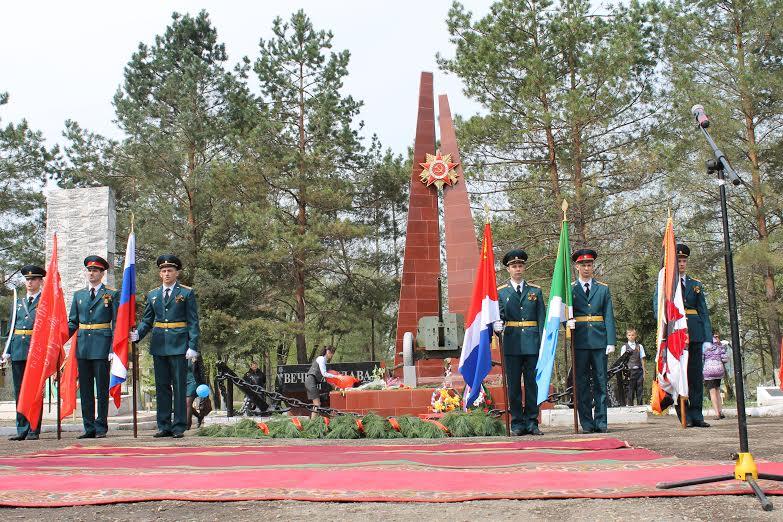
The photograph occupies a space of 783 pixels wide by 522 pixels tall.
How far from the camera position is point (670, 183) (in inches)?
802

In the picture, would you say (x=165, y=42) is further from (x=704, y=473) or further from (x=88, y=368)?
(x=704, y=473)

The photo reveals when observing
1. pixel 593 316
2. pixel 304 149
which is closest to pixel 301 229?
pixel 304 149

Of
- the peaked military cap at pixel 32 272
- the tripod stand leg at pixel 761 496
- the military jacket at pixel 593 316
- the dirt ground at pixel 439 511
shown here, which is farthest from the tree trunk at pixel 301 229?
the tripod stand leg at pixel 761 496

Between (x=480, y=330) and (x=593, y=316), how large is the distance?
3.55 feet

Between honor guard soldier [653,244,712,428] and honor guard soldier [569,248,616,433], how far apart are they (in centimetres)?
82

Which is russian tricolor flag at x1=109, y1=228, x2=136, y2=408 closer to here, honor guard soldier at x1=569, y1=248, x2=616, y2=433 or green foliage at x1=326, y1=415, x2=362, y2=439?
green foliage at x1=326, y1=415, x2=362, y2=439

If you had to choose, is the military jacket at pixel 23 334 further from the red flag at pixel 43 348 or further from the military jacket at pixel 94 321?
the military jacket at pixel 94 321

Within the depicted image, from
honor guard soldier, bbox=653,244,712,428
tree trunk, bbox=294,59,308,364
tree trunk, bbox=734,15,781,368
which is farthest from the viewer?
tree trunk, bbox=294,59,308,364

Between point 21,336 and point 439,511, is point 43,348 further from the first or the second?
point 439,511

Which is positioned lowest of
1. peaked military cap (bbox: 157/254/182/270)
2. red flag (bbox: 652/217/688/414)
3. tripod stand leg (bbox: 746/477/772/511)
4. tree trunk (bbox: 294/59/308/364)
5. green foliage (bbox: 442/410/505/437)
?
green foliage (bbox: 442/410/505/437)

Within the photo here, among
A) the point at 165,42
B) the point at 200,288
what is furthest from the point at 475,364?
the point at 165,42

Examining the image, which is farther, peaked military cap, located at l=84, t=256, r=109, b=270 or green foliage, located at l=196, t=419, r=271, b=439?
peaked military cap, located at l=84, t=256, r=109, b=270

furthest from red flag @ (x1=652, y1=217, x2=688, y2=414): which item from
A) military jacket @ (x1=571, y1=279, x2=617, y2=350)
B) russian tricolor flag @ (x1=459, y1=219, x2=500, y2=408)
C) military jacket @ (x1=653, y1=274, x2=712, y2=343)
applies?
russian tricolor flag @ (x1=459, y1=219, x2=500, y2=408)

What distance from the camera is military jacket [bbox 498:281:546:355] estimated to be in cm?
796
